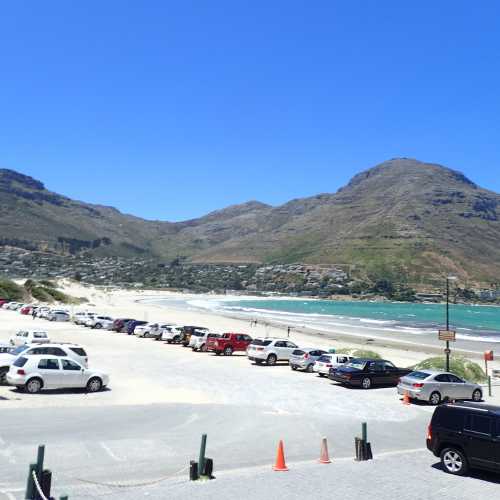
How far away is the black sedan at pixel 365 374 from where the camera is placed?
2427 cm

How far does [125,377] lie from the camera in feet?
80.9

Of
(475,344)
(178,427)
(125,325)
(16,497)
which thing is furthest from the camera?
(475,344)

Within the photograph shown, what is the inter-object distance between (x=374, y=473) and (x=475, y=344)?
183ft

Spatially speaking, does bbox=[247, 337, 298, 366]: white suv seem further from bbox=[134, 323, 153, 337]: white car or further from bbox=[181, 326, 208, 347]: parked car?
bbox=[134, 323, 153, 337]: white car

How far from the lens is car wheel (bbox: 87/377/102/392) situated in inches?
800

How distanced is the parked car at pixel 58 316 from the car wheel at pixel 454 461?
52578mm

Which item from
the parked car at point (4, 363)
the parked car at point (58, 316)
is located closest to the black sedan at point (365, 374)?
the parked car at point (4, 363)

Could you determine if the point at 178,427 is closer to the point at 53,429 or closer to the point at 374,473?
the point at 53,429

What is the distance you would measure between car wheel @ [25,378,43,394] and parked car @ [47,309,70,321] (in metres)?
41.3

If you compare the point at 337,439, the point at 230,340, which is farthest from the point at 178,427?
the point at 230,340

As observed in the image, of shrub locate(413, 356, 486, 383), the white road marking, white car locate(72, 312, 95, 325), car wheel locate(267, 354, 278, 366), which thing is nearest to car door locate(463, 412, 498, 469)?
the white road marking

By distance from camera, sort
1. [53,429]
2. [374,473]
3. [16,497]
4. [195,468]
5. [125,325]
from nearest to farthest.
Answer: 1. [16,497]
2. [195,468]
3. [374,473]
4. [53,429]
5. [125,325]

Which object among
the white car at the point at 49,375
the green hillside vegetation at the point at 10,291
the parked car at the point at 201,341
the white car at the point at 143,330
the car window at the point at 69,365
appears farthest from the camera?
the green hillside vegetation at the point at 10,291

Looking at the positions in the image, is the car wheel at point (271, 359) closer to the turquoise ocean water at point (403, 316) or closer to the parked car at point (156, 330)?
the parked car at point (156, 330)
